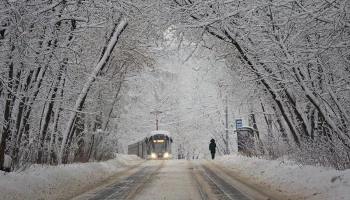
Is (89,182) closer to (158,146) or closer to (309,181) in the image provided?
(309,181)

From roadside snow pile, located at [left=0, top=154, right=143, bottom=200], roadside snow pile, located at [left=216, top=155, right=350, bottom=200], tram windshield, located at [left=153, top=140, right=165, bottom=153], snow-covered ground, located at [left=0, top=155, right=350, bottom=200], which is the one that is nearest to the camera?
roadside snow pile, located at [left=216, top=155, right=350, bottom=200]

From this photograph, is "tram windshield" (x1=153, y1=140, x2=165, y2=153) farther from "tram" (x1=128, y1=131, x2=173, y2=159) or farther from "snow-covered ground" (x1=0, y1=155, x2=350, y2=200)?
"snow-covered ground" (x1=0, y1=155, x2=350, y2=200)

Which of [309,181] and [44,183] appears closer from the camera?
[309,181]

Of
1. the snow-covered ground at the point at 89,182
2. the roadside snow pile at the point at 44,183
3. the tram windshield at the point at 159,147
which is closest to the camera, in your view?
the snow-covered ground at the point at 89,182

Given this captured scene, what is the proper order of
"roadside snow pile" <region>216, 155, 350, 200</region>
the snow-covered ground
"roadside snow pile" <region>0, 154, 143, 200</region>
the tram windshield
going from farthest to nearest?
the tram windshield < "roadside snow pile" <region>0, 154, 143, 200</region> < the snow-covered ground < "roadside snow pile" <region>216, 155, 350, 200</region>

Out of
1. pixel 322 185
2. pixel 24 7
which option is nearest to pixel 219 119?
pixel 322 185

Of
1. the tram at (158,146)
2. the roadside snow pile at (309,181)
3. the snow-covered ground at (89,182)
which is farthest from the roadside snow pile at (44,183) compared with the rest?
the tram at (158,146)

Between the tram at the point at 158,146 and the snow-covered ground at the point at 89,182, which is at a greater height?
the tram at the point at 158,146

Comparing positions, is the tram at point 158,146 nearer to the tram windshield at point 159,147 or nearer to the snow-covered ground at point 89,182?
the tram windshield at point 159,147

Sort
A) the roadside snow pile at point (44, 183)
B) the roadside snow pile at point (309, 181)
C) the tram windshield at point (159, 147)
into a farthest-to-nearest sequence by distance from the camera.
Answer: the tram windshield at point (159, 147)
the roadside snow pile at point (44, 183)
the roadside snow pile at point (309, 181)

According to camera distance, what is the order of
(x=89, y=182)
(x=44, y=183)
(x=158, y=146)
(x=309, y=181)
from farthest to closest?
(x=158, y=146) → (x=89, y=182) → (x=44, y=183) → (x=309, y=181)

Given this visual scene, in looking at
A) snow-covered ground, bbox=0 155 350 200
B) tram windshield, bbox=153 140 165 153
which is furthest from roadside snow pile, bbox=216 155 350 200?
tram windshield, bbox=153 140 165 153

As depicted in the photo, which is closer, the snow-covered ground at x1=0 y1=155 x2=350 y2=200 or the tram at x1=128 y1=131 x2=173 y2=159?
the snow-covered ground at x1=0 y1=155 x2=350 y2=200

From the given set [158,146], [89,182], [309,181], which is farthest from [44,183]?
[158,146]
